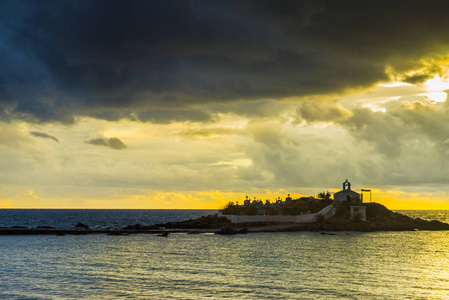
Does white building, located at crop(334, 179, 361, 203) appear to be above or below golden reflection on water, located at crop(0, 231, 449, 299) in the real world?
above

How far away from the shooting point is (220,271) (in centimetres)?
4875

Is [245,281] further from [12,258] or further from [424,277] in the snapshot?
[12,258]

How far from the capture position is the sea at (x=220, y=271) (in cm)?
3806

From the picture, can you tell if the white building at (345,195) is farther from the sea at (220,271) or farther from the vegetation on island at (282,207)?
the sea at (220,271)

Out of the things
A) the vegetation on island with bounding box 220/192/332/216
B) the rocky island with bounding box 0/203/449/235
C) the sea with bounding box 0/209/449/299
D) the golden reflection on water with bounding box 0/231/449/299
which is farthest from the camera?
the vegetation on island with bounding box 220/192/332/216

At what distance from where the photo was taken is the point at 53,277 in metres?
45.0

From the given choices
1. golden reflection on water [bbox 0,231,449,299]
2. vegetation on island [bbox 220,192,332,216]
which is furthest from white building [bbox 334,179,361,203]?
golden reflection on water [bbox 0,231,449,299]

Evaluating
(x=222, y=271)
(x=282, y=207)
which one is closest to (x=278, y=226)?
(x=282, y=207)

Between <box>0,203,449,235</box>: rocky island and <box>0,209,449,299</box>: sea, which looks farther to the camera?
<box>0,203,449,235</box>: rocky island

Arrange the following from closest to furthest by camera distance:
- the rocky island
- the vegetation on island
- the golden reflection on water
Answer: the golden reflection on water
the rocky island
the vegetation on island

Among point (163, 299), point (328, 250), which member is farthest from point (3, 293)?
point (328, 250)

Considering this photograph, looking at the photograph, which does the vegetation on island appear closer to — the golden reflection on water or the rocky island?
the rocky island

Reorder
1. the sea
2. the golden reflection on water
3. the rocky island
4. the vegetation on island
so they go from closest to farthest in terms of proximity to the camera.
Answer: the sea, the golden reflection on water, the rocky island, the vegetation on island

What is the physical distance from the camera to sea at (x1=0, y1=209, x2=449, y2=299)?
3806 centimetres
